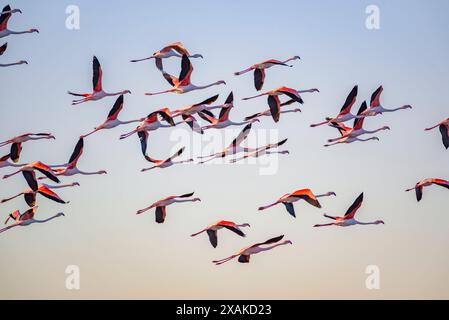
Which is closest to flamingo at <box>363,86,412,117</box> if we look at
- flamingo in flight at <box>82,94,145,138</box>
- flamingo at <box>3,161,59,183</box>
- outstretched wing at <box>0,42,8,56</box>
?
flamingo in flight at <box>82,94,145,138</box>

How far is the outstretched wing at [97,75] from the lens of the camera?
18.7 meters

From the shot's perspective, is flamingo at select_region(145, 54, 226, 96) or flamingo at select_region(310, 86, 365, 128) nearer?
flamingo at select_region(145, 54, 226, 96)

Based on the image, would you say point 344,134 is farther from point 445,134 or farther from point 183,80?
point 183,80

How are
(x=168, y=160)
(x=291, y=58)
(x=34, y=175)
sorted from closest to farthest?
(x=34, y=175)
(x=168, y=160)
(x=291, y=58)

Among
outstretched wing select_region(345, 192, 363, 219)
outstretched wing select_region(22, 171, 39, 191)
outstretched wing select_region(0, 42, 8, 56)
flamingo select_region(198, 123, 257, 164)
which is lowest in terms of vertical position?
outstretched wing select_region(345, 192, 363, 219)

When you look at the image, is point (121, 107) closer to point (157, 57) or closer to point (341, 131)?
point (157, 57)

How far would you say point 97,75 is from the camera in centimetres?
1906

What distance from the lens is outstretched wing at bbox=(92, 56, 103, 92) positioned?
1867 cm

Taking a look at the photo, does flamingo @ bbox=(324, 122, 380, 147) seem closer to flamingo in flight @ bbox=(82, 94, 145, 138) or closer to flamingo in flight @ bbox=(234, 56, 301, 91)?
flamingo in flight @ bbox=(234, 56, 301, 91)

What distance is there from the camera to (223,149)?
65.4 ft

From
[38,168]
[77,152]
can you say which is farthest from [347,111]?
[38,168]
